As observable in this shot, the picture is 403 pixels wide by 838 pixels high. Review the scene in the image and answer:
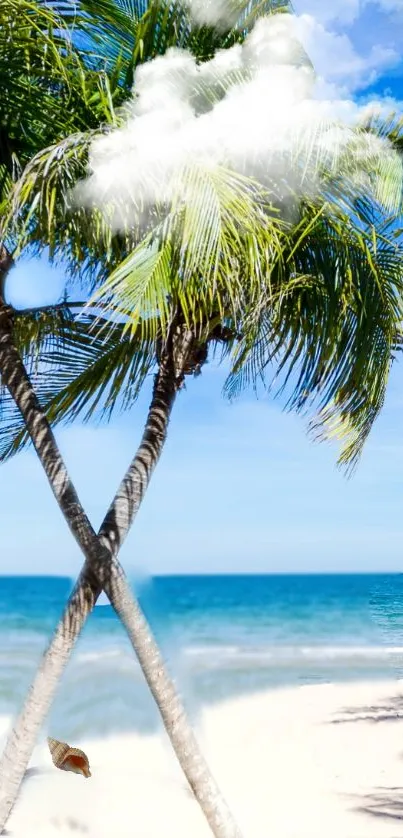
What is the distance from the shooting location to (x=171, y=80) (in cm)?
439

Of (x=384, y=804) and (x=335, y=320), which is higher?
(x=335, y=320)

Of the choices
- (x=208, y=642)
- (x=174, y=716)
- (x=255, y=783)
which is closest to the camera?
(x=174, y=716)

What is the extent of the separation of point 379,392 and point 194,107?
6.32ft

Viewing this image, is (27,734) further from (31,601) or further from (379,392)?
(31,601)

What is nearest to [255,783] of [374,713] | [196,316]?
[374,713]

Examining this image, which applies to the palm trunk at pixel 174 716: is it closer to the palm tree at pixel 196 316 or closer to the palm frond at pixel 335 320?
the palm tree at pixel 196 316

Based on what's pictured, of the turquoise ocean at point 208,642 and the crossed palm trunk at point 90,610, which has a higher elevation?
the crossed palm trunk at point 90,610

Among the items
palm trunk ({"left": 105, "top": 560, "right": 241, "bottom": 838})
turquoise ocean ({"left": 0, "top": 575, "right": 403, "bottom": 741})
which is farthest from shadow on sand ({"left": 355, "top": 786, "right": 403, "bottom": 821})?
palm trunk ({"left": 105, "top": 560, "right": 241, "bottom": 838})

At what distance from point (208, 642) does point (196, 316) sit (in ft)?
86.0

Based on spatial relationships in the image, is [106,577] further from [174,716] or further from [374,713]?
[374,713]

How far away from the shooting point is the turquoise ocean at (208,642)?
45.3 ft

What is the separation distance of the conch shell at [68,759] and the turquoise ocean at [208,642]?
4.17 ft

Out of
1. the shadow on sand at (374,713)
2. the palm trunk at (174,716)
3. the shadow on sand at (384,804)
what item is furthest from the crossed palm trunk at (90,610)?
the shadow on sand at (374,713)

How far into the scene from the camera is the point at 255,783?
7.72m
